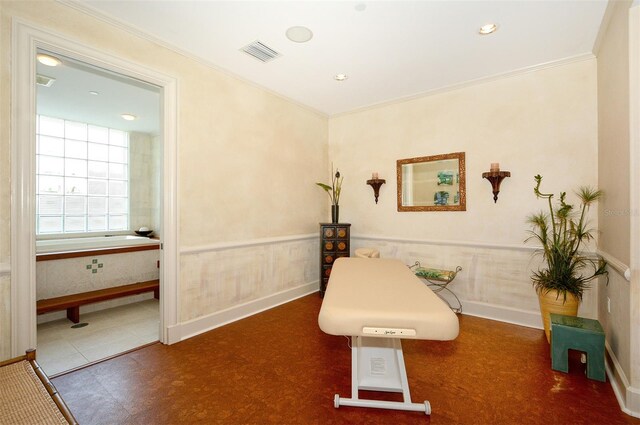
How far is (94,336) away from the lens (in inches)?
105

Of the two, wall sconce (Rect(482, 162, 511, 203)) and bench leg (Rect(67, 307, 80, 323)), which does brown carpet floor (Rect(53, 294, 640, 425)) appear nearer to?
bench leg (Rect(67, 307, 80, 323))

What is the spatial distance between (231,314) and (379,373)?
68.0 inches

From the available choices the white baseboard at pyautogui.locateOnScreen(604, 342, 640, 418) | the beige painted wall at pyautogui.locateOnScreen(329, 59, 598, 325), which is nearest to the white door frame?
the beige painted wall at pyautogui.locateOnScreen(329, 59, 598, 325)

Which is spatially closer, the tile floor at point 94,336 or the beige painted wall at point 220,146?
the beige painted wall at point 220,146

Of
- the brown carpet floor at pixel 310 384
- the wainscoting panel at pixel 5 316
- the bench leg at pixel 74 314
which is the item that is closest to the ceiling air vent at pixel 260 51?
the wainscoting panel at pixel 5 316

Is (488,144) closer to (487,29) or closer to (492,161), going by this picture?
(492,161)

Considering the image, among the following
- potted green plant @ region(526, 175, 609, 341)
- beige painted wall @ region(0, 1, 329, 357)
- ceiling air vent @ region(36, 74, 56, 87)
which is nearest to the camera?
beige painted wall @ region(0, 1, 329, 357)

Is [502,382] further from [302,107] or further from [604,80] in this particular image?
[302,107]

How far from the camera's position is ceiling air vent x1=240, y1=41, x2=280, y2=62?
2516 millimetres

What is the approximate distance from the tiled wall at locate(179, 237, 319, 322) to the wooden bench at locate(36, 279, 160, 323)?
125 centimetres

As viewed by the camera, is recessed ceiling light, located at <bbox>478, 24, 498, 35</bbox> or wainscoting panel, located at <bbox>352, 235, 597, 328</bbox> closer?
recessed ceiling light, located at <bbox>478, 24, 498, 35</bbox>

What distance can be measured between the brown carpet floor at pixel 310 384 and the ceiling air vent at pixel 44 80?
10.5 ft

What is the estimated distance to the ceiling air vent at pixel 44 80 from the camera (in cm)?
319

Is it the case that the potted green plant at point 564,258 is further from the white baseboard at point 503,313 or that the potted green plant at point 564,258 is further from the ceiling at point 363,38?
the ceiling at point 363,38
